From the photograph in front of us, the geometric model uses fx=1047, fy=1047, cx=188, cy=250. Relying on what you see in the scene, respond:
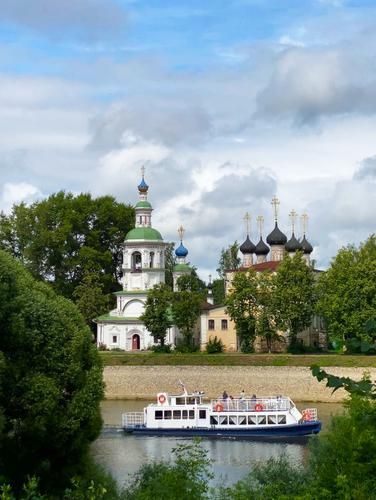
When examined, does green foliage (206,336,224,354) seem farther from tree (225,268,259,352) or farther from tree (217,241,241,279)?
tree (217,241,241,279)

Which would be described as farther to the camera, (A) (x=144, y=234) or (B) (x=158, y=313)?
(A) (x=144, y=234)

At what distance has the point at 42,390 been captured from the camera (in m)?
23.2

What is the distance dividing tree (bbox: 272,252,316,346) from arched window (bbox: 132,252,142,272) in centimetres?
1304

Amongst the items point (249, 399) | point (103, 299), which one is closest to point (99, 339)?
point (103, 299)

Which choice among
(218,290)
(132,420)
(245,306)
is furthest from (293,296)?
(218,290)

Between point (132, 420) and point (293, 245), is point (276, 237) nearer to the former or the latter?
point (293, 245)

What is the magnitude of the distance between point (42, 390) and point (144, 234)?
48.9 metres

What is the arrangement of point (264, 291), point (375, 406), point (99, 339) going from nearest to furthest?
point (375, 406)
point (264, 291)
point (99, 339)

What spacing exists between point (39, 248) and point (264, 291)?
20.5m

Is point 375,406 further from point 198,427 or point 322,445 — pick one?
point 198,427

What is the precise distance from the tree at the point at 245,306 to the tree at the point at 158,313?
163 inches

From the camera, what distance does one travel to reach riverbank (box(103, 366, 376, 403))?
53750 mm

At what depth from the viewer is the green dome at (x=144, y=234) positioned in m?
71.9

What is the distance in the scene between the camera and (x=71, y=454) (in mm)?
24562
